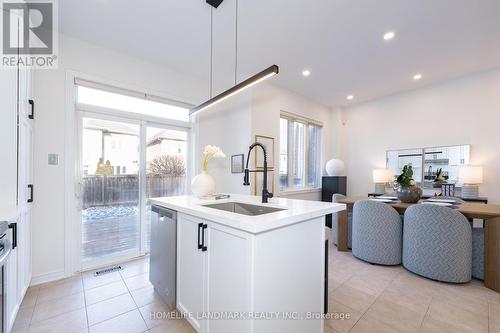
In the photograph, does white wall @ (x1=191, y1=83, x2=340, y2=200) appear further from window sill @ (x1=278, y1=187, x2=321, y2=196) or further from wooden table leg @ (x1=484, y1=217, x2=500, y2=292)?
wooden table leg @ (x1=484, y1=217, x2=500, y2=292)

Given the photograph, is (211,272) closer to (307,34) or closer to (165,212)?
(165,212)

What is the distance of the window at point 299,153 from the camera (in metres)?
4.73

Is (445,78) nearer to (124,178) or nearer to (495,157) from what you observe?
(495,157)

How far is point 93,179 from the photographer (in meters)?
2.88

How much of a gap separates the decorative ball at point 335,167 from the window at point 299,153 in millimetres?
352

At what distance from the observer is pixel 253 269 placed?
1.11 meters

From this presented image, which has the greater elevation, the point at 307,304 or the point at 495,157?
the point at 495,157

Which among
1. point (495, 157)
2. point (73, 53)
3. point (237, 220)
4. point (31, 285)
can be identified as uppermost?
point (73, 53)

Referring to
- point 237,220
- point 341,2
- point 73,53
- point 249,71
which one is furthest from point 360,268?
point 73,53

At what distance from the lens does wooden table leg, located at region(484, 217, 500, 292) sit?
2189 mm

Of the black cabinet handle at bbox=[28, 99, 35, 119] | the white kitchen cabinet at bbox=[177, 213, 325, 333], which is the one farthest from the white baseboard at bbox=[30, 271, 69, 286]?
the white kitchen cabinet at bbox=[177, 213, 325, 333]

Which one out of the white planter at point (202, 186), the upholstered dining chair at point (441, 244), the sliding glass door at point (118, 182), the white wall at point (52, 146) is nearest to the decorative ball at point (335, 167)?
the upholstered dining chair at point (441, 244)

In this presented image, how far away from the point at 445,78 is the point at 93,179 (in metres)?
6.15

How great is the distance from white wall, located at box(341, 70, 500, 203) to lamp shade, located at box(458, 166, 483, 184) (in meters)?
0.34
